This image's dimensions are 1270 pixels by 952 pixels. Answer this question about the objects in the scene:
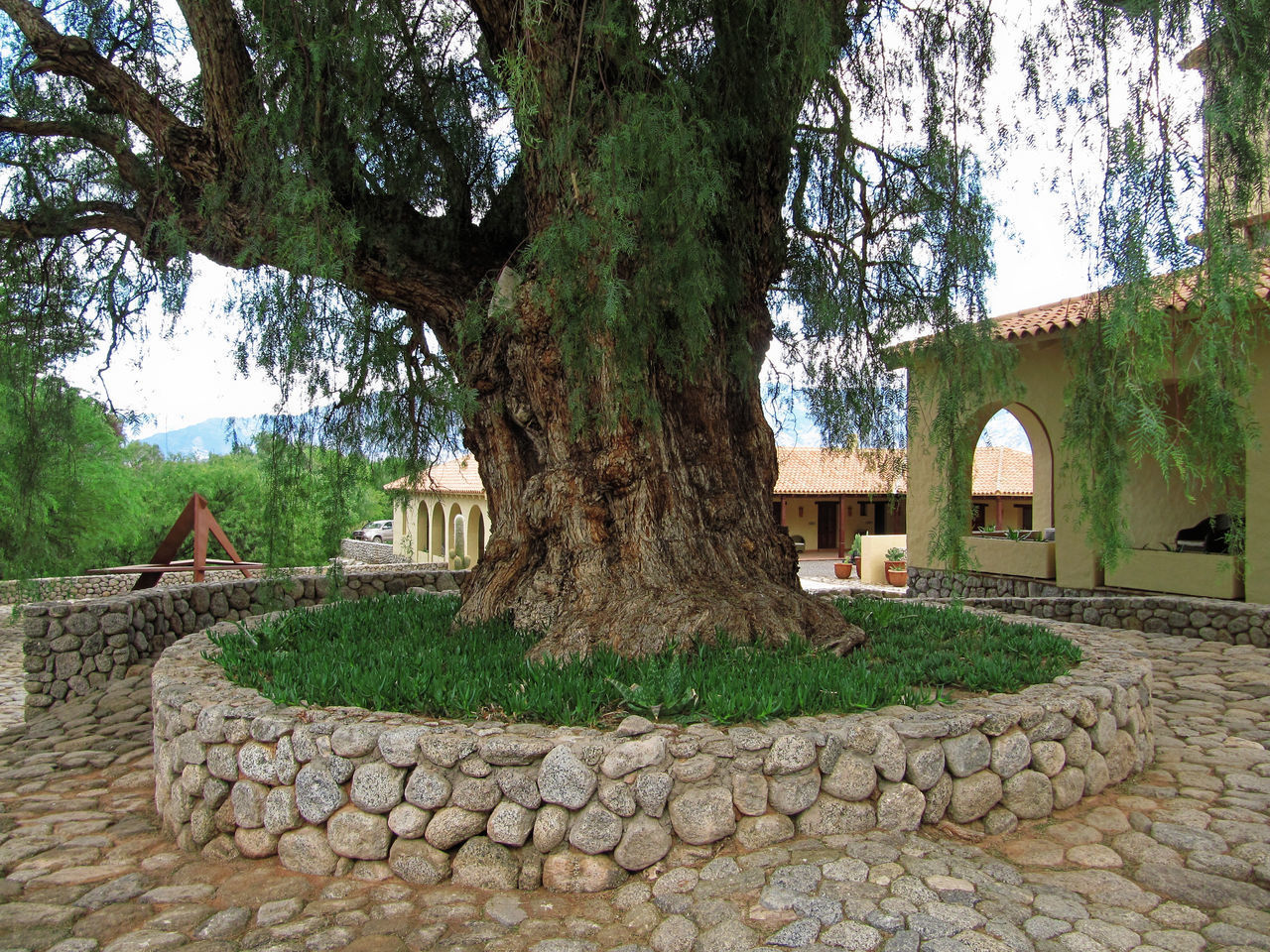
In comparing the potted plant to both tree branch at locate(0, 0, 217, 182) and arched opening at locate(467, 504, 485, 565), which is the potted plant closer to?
arched opening at locate(467, 504, 485, 565)

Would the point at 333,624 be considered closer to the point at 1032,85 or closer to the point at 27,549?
the point at 27,549

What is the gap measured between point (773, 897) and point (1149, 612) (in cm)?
779

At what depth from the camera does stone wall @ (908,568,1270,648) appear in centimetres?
826

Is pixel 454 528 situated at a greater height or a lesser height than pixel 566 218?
lesser

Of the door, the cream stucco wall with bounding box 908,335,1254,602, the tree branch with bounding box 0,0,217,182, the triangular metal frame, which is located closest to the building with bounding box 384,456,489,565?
the triangular metal frame

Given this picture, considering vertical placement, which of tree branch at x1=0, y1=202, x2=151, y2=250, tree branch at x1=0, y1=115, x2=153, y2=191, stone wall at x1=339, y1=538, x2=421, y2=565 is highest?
tree branch at x1=0, y1=115, x2=153, y2=191

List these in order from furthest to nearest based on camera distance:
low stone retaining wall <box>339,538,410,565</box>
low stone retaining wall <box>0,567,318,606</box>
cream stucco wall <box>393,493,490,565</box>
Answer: low stone retaining wall <box>339,538,410,565</box> → cream stucco wall <box>393,493,490,565</box> → low stone retaining wall <box>0,567,318,606</box>

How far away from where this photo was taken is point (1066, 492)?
10609 mm

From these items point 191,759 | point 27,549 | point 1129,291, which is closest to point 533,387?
point 191,759

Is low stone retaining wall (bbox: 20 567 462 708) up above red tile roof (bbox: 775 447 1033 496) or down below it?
below

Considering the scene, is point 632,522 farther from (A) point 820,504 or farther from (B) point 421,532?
(B) point 421,532

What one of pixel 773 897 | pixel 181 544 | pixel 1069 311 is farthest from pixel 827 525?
pixel 773 897

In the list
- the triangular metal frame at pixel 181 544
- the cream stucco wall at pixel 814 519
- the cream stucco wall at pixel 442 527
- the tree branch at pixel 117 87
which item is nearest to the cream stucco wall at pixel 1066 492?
the tree branch at pixel 117 87

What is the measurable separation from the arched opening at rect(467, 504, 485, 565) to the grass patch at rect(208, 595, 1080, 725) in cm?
1838
